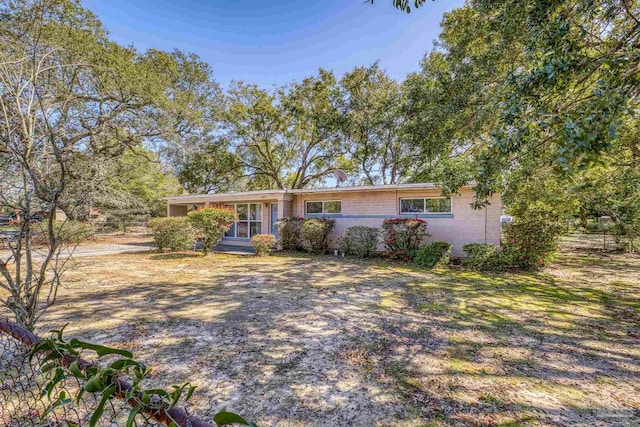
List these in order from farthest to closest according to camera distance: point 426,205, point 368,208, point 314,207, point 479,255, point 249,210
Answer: point 249,210 < point 314,207 < point 368,208 < point 426,205 < point 479,255

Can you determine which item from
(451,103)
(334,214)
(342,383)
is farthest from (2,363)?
(334,214)

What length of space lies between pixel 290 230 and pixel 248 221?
3.23m

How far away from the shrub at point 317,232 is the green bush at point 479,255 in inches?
209

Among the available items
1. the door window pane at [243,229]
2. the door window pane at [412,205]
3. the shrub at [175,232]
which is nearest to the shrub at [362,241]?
the door window pane at [412,205]

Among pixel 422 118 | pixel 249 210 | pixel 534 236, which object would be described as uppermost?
pixel 422 118

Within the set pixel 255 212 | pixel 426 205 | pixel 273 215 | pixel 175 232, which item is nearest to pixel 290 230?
pixel 273 215

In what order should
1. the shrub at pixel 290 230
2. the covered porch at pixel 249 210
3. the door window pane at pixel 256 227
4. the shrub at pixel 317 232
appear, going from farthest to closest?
the door window pane at pixel 256 227 < the covered porch at pixel 249 210 < the shrub at pixel 290 230 < the shrub at pixel 317 232

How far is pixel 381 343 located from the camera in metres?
3.87

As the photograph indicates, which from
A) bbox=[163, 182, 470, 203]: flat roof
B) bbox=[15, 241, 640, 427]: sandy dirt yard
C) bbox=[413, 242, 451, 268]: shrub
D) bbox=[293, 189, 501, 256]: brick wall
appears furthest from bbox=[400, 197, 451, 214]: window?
bbox=[15, 241, 640, 427]: sandy dirt yard

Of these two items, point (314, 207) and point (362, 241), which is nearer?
point (362, 241)

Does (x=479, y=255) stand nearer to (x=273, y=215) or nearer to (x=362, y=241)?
(x=362, y=241)

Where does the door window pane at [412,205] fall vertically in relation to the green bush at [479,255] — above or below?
above

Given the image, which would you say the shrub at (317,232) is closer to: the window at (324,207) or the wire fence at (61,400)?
the window at (324,207)

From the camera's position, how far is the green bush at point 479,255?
8805 mm
